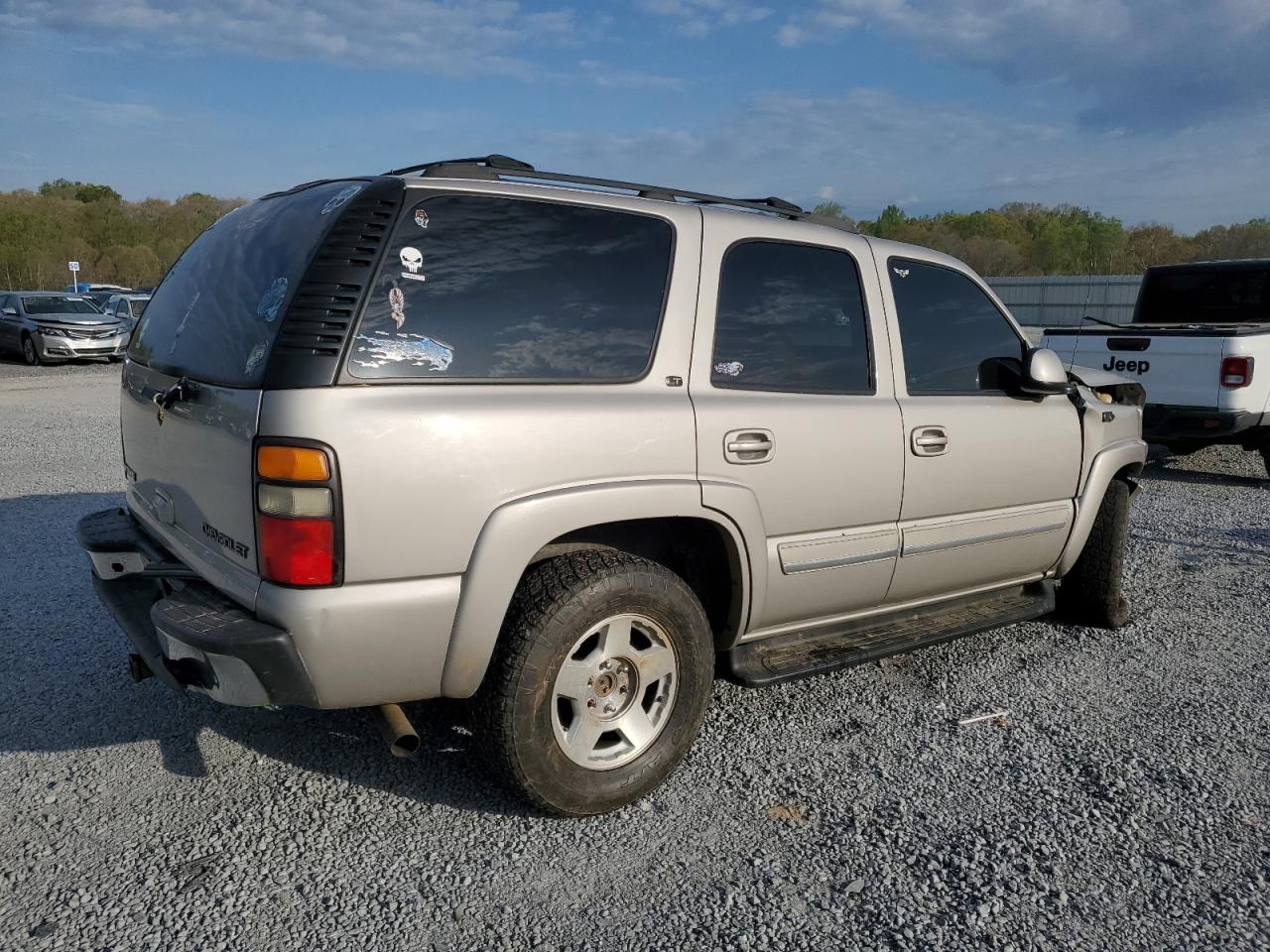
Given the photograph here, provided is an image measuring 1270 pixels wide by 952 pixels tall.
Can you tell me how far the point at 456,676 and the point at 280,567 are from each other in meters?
0.58

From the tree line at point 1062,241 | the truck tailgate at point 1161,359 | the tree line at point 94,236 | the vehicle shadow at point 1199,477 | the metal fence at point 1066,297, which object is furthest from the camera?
the tree line at point 94,236

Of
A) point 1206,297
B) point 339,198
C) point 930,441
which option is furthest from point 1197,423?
point 339,198

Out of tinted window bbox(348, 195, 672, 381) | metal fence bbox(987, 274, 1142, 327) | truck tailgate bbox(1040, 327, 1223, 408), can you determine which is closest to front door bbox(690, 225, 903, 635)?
tinted window bbox(348, 195, 672, 381)

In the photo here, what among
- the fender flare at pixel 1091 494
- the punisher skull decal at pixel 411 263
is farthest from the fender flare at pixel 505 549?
the fender flare at pixel 1091 494

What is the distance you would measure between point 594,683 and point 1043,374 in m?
2.35

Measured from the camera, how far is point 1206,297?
10156mm

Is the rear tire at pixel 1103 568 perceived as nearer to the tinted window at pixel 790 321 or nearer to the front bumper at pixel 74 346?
the tinted window at pixel 790 321

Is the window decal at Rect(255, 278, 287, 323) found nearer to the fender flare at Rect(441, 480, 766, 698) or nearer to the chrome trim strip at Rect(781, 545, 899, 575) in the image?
the fender flare at Rect(441, 480, 766, 698)

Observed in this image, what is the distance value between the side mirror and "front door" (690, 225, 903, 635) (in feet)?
2.43

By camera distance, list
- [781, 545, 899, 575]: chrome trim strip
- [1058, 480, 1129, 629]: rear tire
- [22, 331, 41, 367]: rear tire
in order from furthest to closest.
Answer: [22, 331, 41, 367]: rear tire < [1058, 480, 1129, 629]: rear tire < [781, 545, 899, 575]: chrome trim strip

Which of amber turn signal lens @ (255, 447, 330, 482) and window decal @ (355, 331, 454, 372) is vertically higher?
window decal @ (355, 331, 454, 372)

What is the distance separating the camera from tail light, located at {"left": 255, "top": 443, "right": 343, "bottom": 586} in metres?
2.50

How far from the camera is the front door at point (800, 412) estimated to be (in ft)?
10.7

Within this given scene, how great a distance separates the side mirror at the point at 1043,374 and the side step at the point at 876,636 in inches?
37.1
